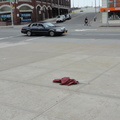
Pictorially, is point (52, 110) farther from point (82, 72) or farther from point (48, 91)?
point (82, 72)

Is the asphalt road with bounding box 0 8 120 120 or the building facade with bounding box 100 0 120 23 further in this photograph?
the building facade with bounding box 100 0 120 23

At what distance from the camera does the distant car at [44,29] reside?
23859mm

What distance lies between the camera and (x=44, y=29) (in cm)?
2470

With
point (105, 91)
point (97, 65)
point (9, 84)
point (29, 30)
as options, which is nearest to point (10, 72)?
point (9, 84)

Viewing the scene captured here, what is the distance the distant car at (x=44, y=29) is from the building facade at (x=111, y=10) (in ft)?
81.7

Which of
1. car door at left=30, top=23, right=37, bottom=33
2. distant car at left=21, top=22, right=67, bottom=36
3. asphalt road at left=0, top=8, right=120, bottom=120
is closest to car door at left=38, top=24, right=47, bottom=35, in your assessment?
distant car at left=21, top=22, right=67, bottom=36

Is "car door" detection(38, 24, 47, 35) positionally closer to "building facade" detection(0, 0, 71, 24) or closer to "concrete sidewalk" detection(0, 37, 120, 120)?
"concrete sidewalk" detection(0, 37, 120, 120)

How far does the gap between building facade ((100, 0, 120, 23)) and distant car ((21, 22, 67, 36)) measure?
81.7ft

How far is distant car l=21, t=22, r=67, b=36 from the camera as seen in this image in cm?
2386

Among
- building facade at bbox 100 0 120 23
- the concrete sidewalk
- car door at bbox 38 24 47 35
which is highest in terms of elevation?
building facade at bbox 100 0 120 23

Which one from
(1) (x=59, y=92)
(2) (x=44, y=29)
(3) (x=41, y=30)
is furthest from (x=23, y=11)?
(1) (x=59, y=92)

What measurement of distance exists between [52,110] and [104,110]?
1.05 m

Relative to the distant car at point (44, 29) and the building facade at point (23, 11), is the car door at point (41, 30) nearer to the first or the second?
the distant car at point (44, 29)

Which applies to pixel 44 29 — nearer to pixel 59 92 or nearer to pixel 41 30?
pixel 41 30
